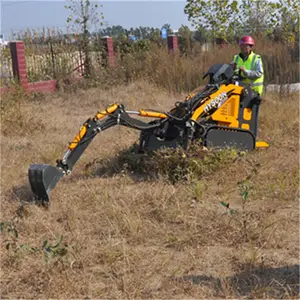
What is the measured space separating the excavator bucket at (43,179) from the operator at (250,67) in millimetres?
3136

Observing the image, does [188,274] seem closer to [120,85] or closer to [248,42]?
[248,42]

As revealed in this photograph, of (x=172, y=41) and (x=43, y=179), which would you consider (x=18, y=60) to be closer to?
(x=172, y=41)

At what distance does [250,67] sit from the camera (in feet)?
25.2

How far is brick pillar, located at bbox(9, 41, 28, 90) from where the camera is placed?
1433cm

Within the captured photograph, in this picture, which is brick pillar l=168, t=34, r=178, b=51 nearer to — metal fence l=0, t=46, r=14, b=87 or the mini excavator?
metal fence l=0, t=46, r=14, b=87

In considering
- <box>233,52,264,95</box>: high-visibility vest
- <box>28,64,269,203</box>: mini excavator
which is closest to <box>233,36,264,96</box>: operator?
<box>233,52,264,95</box>: high-visibility vest

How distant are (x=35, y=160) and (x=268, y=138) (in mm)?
3421

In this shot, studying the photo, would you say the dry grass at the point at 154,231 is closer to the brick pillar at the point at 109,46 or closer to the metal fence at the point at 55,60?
the metal fence at the point at 55,60

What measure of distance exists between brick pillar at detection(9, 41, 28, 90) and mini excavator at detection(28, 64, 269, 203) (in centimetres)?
830

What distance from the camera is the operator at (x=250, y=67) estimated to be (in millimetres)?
7539

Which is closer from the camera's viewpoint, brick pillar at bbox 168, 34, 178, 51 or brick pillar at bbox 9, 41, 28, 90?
brick pillar at bbox 9, 41, 28, 90

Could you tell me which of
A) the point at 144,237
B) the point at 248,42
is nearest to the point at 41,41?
the point at 248,42

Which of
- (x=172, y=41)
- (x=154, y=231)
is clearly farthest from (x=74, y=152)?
(x=172, y=41)

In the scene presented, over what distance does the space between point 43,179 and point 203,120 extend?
7.21ft
